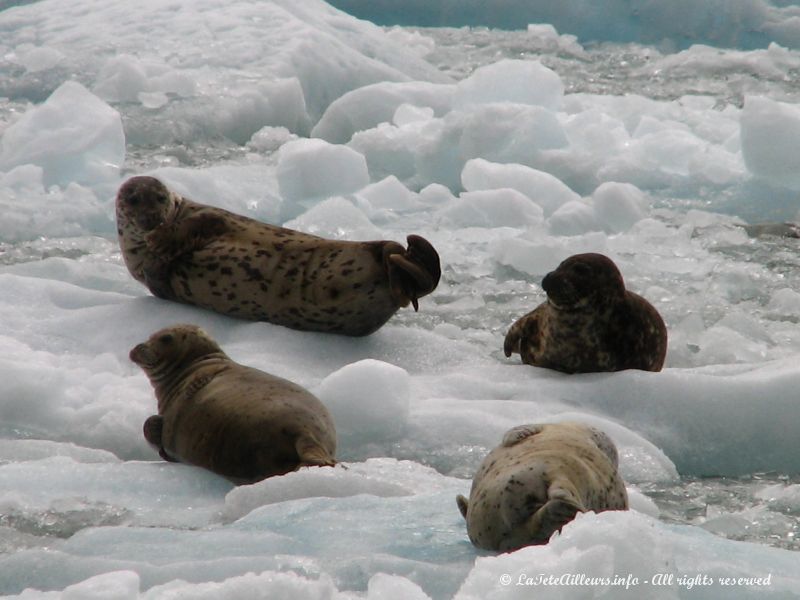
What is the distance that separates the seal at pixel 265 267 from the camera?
4430 millimetres

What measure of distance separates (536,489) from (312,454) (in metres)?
0.78

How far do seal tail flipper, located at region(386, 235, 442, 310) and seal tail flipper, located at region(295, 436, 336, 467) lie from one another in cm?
128

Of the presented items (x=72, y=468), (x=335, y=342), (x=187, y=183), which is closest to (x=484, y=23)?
(x=187, y=183)

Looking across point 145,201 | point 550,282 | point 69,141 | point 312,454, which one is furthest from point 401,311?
point 69,141

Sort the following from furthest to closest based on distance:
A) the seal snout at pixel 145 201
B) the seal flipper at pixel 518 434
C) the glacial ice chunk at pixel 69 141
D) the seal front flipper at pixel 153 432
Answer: the glacial ice chunk at pixel 69 141, the seal snout at pixel 145 201, the seal front flipper at pixel 153 432, the seal flipper at pixel 518 434

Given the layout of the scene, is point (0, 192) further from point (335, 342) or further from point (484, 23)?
point (484, 23)

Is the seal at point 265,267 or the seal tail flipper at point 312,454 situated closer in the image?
the seal tail flipper at point 312,454

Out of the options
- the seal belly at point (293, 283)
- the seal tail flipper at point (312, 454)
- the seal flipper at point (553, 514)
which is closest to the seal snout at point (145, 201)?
the seal belly at point (293, 283)

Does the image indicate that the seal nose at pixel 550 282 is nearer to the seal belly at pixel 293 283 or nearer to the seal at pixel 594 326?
the seal at pixel 594 326

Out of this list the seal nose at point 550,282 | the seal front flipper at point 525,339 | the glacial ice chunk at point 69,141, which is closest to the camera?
the seal nose at point 550,282

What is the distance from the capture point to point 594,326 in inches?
169

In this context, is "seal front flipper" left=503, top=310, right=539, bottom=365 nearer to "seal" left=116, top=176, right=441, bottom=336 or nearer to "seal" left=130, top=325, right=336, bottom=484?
"seal" left=116, top=176, right=441, bottom=336

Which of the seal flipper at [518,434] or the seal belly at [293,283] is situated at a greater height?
the seal flipper at [518,434]

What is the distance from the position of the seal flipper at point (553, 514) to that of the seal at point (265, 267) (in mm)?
2006
